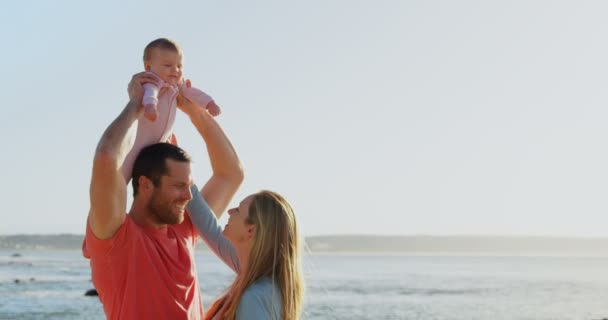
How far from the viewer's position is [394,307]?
34.4 metres

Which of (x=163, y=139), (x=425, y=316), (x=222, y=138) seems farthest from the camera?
(x=425, y=316)

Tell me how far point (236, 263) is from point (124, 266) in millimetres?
479

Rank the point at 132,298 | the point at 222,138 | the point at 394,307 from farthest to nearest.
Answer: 1. the point at 394,307
2. the point at 222,138
3. the point at 132,298

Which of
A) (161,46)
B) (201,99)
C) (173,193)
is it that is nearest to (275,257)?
→ (173,193)

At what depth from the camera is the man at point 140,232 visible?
13.1 feet

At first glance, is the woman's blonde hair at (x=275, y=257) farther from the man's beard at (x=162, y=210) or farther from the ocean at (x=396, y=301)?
the ocean at (x=396, y=301)

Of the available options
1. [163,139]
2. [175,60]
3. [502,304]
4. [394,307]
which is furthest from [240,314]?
[502,304]

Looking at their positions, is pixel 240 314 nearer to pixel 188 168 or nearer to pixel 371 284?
pixel 188 168

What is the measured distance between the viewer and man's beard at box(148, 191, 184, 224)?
4.18 metres

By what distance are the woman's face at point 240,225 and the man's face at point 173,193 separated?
0.44m

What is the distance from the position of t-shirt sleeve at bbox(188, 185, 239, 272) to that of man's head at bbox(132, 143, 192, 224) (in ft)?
0.77

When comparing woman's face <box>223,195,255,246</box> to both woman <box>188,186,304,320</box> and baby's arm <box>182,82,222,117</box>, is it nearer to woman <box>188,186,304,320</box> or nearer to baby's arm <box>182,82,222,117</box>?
woman <box>188,186,304,320</box>

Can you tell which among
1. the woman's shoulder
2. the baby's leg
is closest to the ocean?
the baby's leg

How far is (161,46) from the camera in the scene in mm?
4719
